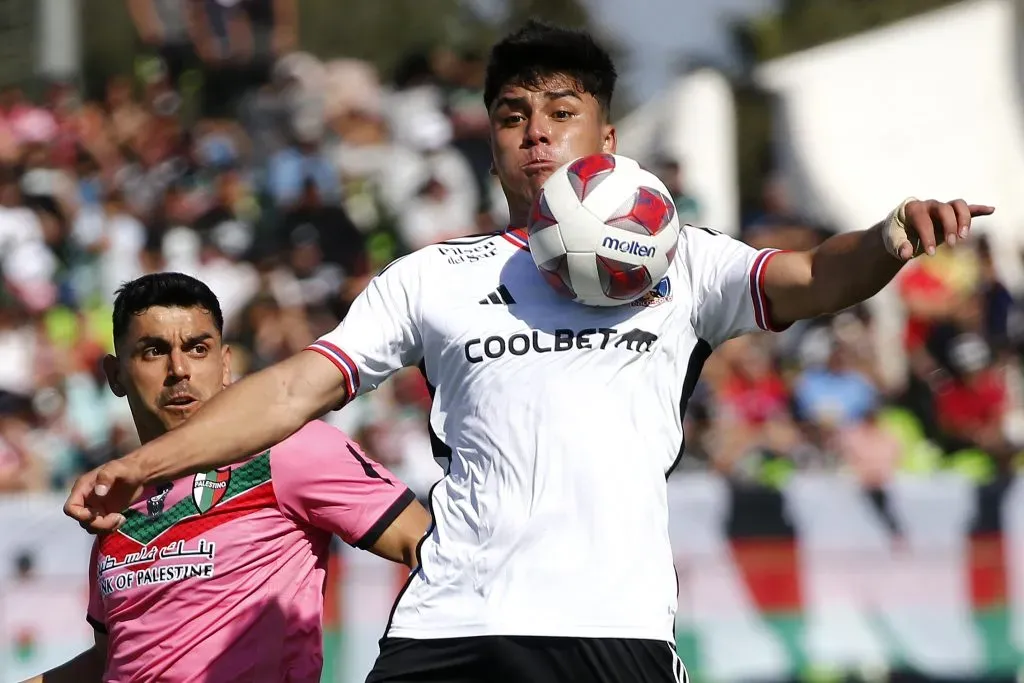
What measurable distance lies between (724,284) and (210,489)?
1.91 meters

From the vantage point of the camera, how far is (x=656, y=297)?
4.35 m

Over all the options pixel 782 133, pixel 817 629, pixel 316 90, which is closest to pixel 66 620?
pixel 817 629

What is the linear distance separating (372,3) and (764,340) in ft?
102

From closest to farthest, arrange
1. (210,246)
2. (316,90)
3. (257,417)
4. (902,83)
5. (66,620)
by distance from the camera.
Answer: (257,417) → (66,620) → (210,246) → (316,90) → (902,83)

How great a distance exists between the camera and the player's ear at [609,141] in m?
4.79

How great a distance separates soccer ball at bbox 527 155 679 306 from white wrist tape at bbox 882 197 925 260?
0.62 m

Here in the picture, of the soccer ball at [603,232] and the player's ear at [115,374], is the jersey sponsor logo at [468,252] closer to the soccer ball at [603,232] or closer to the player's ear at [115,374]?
the soccer ball at [603,232]

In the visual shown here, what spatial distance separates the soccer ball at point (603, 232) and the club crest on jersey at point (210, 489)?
1.54m

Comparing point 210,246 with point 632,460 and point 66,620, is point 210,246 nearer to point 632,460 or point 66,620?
point 66,620

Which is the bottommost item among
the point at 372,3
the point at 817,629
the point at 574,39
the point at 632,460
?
the point at 817,629

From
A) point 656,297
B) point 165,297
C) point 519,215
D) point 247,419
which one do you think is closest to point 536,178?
point 519,215

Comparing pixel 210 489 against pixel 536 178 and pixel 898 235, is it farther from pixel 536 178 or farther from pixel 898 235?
pixel 898 235

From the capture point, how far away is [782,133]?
68.9 feet

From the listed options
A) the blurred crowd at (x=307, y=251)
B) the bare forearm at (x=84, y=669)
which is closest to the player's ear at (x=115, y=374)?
the bare forearm at (x=84, y=669)
